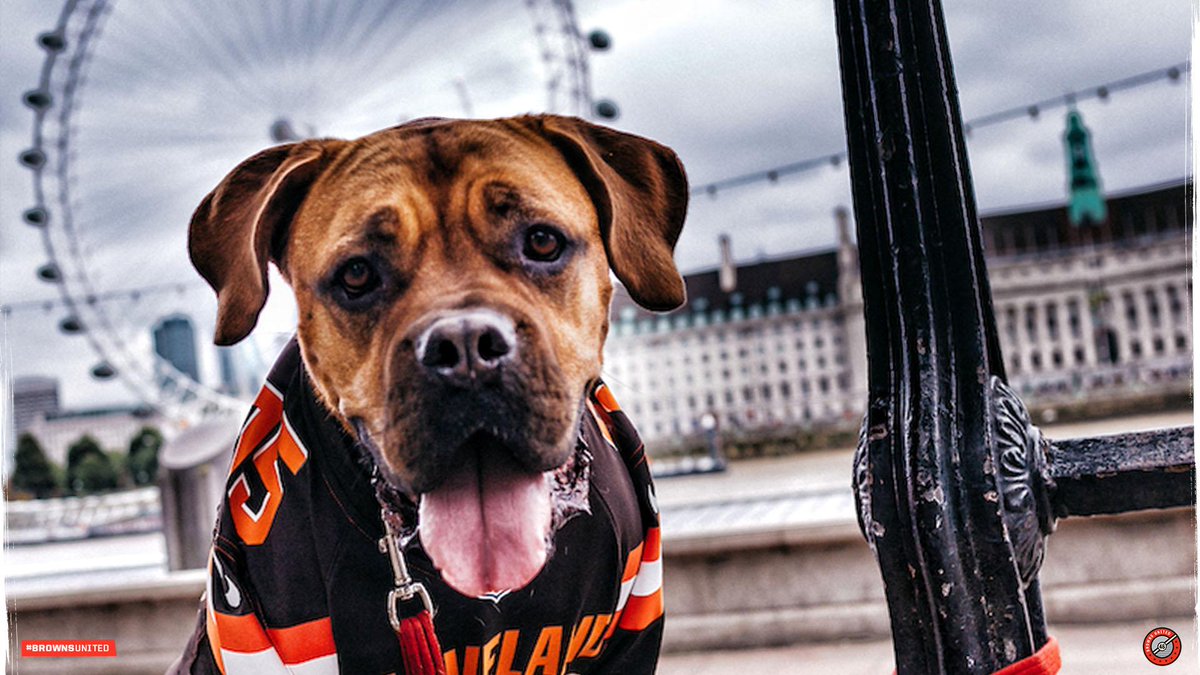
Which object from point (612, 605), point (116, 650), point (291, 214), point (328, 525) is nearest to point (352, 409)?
point (328, 525)

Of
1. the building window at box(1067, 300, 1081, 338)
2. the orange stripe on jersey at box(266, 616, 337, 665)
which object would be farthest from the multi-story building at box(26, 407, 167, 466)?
the building window at box(1067, 300, 1081, 338)

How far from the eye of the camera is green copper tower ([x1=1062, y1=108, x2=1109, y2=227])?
283 cm

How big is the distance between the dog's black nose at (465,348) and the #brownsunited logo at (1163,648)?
789 mm

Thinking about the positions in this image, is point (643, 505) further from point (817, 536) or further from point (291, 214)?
point (817, 536)

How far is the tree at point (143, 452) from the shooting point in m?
4.47

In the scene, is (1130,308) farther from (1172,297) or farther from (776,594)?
(776,594)

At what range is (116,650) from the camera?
9.67 ft

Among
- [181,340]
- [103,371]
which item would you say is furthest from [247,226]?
[103,371]

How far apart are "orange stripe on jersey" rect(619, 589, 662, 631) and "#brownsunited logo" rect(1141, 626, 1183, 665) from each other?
0.54 meters

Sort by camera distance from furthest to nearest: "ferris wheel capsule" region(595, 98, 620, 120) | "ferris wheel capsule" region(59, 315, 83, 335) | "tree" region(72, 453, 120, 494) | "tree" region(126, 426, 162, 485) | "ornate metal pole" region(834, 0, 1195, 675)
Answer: "tree" region(126, 426, 162, 485) < "tree" region(72, 453, 120, 494) < "ferris wheel capsule" region(59, 315, 83, 335) < "ferris wheel capsule" region(595, 98, 620, 120) < "ornate metal pole" region(834, 0, 1195, 675)

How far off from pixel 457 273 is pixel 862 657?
193 centimetres

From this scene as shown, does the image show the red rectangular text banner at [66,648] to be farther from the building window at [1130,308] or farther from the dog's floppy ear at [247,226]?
the building window at [1130,308]

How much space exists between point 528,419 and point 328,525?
0.89ft

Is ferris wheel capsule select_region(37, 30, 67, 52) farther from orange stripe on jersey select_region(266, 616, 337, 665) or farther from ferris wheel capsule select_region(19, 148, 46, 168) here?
orange stripe on jersey select_region(266, 616, 337, 665)
